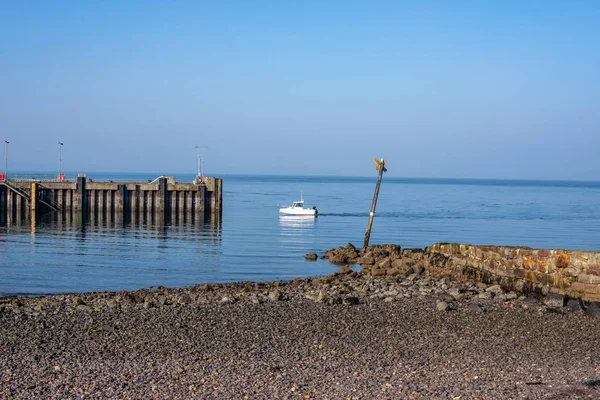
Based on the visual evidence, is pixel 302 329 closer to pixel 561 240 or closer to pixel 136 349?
pixel 136 349

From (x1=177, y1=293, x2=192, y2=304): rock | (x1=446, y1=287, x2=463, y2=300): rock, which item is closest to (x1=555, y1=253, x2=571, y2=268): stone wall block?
(x1=446, y1=287, x2=463, y2=300): rock

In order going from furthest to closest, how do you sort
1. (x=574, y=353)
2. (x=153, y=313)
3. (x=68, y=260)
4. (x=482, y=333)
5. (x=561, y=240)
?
(x=561, y=240), (x=68, y=260), (x=153, y=313), (x=482, y=333), (x=574, y=353)

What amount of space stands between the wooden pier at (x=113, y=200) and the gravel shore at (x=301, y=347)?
137ft

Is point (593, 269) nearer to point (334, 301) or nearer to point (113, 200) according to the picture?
point (334, 301)

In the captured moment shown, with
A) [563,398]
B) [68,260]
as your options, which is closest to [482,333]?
[563,398]

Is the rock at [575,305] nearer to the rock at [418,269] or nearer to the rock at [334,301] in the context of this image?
the rock at [334,301]

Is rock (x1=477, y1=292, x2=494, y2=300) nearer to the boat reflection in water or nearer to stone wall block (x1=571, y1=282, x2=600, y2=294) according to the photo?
stone wall block (x1=571, y1=282, x2=600, y2=294)

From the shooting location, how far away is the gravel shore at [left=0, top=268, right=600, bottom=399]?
10531 millimetres

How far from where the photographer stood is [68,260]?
32.9 metres

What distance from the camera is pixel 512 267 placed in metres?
20.9

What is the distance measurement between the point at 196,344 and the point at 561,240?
3977 cm

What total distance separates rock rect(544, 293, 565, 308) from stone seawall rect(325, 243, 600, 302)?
3.58 feet

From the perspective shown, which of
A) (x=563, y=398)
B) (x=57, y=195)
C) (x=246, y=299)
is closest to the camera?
(x=563, y=398)

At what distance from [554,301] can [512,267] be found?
3642mm
